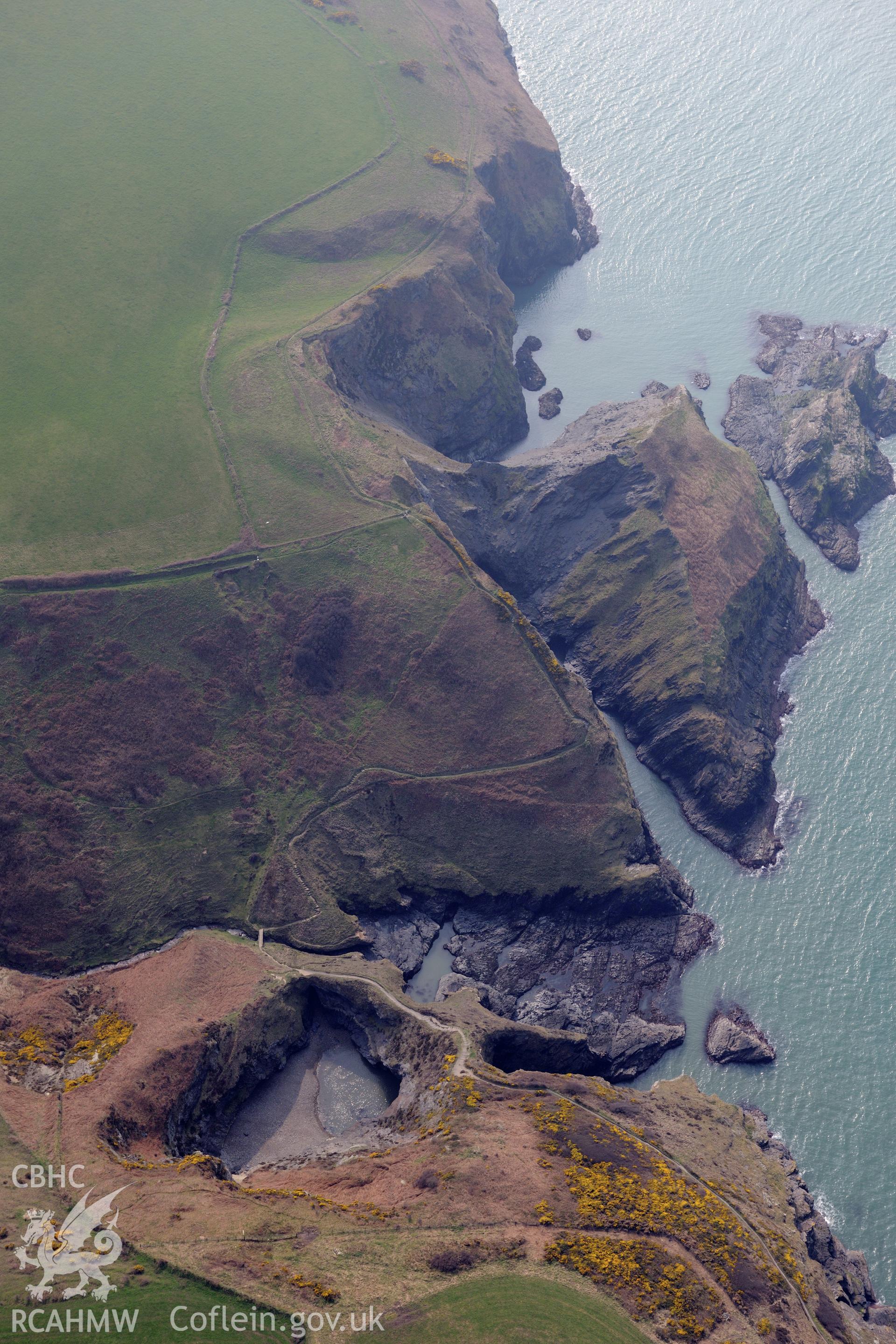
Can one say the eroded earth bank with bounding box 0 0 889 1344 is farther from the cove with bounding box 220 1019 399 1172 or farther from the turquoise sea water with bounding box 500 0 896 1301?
the turquoise sea water with bounding box 500 0 896 1301

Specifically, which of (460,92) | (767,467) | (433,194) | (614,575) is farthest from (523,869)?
(460,92)

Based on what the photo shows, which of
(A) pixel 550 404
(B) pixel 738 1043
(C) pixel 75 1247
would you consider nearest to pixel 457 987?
(B) pixel 738 1043

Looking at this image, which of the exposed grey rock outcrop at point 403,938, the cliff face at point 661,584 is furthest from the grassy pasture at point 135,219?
the exposed grey rock outcrop at point 403,938

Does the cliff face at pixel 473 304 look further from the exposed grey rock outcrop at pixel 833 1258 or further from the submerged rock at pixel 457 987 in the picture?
the exposed grey rock outcrop at pixel 833 1258

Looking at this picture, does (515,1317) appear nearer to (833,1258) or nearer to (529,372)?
(833,1258)

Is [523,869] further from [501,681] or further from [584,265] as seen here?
[584,265]

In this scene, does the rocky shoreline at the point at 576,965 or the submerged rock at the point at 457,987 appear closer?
the submerged rock at the point at 457,987

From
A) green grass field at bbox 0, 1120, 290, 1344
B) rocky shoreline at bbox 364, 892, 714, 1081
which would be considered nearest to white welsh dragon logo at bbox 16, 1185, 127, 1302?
green grass field at bbox 0, 1120, 290, 1344
